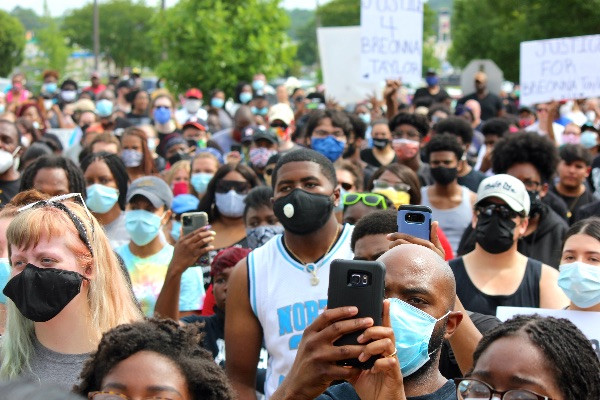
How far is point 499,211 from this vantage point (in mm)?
5609

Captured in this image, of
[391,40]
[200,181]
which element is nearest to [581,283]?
[200,181]

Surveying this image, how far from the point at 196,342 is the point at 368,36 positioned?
29.1ft

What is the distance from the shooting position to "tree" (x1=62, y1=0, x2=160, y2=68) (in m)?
88.4

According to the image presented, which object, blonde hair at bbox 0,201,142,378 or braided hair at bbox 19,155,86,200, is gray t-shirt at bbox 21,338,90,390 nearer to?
blonde hair at bbox 0,201,142,378

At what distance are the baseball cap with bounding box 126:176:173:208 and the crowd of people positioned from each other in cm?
2

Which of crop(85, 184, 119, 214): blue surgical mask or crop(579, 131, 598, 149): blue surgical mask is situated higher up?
crop(85, 184, 119, 214): blue surgical mask

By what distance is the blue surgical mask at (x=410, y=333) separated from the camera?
3.20 metres

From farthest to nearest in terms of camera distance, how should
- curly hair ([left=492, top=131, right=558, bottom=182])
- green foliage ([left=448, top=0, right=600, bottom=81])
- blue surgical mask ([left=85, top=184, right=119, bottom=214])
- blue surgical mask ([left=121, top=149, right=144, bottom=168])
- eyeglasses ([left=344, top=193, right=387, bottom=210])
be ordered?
1. green foliage ([left=448, top=0, right=600, bottom=81])
2. blue surgical mask ([left=121, top=149, right=144, bottom=168])
3. curly hair ([left=492, top=131, right=558, bottom=182])
4. blue surgical mask ([left=85, top=184, right=119, bottom=214])
5. eyeglasses ([left=344, top=193, right=387, bottom=210])

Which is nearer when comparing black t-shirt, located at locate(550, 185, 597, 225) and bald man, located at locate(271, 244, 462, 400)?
bald man, located at locate(271, 244, 462, 400)

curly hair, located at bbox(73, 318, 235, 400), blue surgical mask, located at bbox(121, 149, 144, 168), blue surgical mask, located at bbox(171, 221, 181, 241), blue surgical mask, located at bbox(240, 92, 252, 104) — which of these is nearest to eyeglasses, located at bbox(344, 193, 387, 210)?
blue surgical mask, located at bbox(171, 221, 181, 241)

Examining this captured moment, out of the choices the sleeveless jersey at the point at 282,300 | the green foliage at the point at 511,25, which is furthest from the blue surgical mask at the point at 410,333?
the green foliage at the point at 511,25

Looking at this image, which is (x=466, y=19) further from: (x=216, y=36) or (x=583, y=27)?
(x=216, y=36)

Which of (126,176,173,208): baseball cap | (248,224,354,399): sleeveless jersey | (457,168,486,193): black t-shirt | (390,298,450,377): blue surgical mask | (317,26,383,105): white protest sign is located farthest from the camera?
(317,26,383,105): white protest sign

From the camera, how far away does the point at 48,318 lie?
3695mm
